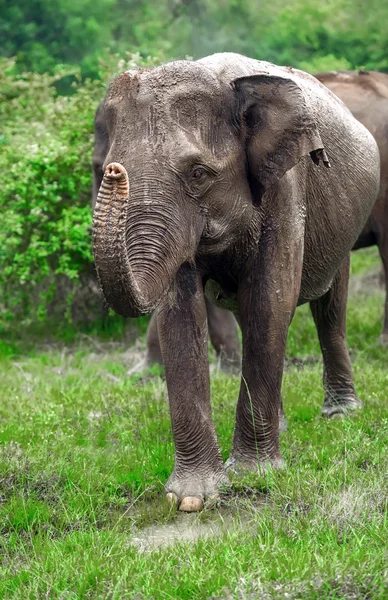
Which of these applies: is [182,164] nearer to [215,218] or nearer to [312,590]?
[215,218]

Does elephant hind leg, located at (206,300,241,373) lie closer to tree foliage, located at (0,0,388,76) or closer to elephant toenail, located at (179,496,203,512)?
elephant toenail, located at (179,496,203,512)

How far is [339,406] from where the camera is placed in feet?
24.2

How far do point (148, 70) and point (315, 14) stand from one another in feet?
95.8

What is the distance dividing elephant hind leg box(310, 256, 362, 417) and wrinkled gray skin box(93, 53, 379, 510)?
3.80 ft

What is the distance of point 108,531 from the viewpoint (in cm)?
505

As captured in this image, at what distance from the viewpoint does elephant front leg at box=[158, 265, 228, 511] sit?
5727mm

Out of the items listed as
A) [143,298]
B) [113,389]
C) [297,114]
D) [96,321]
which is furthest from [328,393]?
[96,321]

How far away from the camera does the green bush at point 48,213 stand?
1158 centimetres

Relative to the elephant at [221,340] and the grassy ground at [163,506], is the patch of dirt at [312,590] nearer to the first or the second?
the grassy ground at [163,506]

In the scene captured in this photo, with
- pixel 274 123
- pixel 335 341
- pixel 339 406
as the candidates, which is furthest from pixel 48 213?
pixel 274 123

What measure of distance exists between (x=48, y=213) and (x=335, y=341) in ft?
17.4

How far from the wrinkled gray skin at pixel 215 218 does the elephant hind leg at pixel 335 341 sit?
1.16 m

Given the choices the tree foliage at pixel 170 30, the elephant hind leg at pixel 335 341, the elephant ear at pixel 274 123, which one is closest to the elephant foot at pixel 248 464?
the elephant ear at pixel 274 123

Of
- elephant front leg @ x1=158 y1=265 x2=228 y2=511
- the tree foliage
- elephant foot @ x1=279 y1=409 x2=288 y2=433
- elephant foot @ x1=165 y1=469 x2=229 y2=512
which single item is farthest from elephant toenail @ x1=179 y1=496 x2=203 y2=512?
the tree foliage
